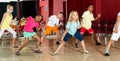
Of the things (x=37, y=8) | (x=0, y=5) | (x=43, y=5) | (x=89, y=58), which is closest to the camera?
(x=89, y=58)

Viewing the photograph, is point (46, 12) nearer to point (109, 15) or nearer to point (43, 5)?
point (43, 5)

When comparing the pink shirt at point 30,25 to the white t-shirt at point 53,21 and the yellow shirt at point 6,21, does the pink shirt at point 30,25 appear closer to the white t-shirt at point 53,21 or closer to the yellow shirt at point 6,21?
the yellow shirt at point 6,21

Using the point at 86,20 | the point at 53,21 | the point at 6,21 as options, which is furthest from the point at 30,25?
the point at 86,20

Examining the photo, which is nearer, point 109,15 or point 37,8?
point 109,15

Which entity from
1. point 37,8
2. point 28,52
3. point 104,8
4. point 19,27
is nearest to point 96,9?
point 104,8

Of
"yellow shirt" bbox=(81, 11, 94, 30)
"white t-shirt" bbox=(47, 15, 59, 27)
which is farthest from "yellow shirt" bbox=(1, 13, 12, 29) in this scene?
"yellow shirt" bbox=(81, 11, 94, 30)

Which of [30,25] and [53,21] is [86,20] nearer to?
[53,21]

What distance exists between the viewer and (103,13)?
17.8 meters

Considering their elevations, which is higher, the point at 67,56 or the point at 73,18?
the point at 73,18

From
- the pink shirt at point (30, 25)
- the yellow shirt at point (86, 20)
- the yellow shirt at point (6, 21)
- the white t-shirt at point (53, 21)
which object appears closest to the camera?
the pink shirt at point (30, 25)

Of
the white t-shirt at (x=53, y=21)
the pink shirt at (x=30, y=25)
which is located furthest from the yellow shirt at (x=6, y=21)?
the white t-shirt at (x=53, y=21)

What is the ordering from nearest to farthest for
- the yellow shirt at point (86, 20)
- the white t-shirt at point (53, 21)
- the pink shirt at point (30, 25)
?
the pink shirt at point (30, 25), the yellow shirt at point (86, 20), the white t-shirt at point (53, 21)

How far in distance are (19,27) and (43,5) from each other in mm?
7580

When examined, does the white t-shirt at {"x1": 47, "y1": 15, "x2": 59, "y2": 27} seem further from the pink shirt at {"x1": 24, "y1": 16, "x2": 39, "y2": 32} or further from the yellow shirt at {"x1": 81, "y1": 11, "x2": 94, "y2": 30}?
the pink shirt at {"x1": 24, "y1": 16, "x2": 39, "y2": 32}
